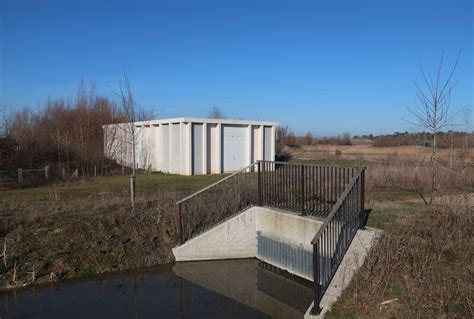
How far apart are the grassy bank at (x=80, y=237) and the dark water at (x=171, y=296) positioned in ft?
1.33

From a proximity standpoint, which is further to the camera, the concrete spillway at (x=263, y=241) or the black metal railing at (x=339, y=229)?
the concrete spillway at (x=263, y=241)

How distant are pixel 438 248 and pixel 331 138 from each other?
78.2m

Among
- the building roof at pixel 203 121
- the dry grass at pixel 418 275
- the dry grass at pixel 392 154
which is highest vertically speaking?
the building roof at pixel 203 121

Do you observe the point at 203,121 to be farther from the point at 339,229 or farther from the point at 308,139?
the point at 308,139

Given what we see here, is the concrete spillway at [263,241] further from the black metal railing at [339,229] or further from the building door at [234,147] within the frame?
Result: the building door at [234,147]

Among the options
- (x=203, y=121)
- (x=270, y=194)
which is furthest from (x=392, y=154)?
(x=270, y=194)

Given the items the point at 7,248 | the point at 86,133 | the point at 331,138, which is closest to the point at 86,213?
the point at 7,248

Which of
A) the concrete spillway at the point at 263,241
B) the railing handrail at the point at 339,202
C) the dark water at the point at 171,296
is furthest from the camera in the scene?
the concrete spillway at the point at 263,241

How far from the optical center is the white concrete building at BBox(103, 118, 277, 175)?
23516 millimetres

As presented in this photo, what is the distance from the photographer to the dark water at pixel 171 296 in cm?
717

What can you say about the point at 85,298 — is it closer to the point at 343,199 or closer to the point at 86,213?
the point at 86,213

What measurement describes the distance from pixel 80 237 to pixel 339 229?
20.1ft

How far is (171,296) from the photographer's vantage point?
796 cm

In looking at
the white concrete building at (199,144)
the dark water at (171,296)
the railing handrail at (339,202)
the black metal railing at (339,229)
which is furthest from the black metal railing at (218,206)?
the white concrete building at (199,144)
